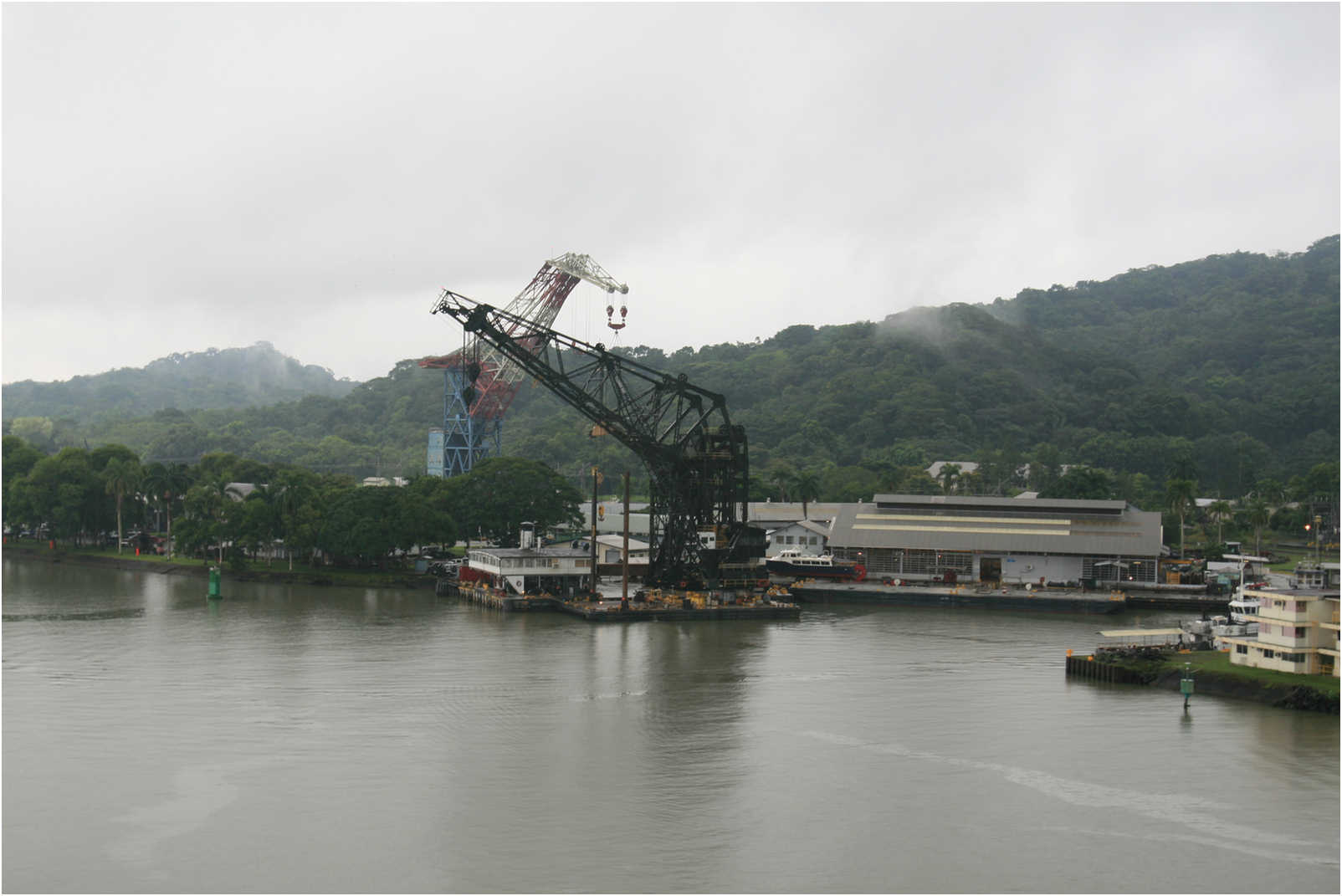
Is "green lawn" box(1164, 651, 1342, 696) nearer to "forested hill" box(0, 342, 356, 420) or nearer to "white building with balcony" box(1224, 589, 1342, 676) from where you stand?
"white building with balcony" box(1224, 589, 1342, 676)

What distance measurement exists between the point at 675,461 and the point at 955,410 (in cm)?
5774

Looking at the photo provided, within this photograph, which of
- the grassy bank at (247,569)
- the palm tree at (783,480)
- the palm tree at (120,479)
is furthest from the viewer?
the palm tree at (783,480)

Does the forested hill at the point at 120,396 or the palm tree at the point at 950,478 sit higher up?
the forested hill at the point at 120,396

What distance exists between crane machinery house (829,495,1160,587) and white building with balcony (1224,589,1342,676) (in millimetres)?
16014

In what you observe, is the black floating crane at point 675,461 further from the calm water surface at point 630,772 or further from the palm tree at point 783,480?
→ the palm tree at point 783,480

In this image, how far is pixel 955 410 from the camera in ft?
296

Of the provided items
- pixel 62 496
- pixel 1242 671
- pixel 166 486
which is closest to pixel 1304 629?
pixel 1242 671

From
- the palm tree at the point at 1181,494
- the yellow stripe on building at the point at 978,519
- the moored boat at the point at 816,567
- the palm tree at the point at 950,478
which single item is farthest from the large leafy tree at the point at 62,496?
the palm tree at the point at 1181,494

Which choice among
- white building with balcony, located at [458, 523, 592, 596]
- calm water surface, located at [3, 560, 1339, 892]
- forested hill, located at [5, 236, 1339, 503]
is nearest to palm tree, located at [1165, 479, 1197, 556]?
forested hill, located at [5, 236, 1339, 503]

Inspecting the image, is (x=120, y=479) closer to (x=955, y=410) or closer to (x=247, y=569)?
(x=247, y=569)

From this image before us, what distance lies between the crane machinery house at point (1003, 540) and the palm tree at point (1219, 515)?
1255 cm

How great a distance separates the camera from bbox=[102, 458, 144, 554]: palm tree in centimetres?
4969

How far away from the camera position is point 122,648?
85.1ft

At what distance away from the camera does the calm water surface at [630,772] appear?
1351 cm
